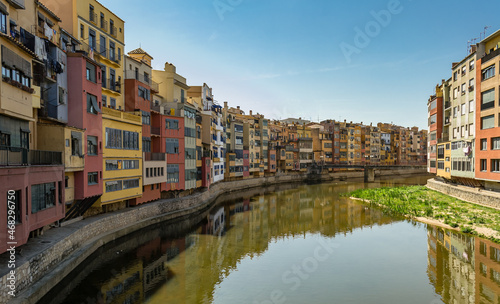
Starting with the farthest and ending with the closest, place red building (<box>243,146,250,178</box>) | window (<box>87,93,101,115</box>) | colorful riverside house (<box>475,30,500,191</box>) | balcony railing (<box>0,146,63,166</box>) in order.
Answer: red building (<box>243,146,250,178</box>) < colorful riverside house (<box>475,30,500,191</box>) < window (<box>87,93,101,115</box>) < balcony railing (<box>0,146,63,166</box>)

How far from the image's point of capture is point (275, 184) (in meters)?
83.9

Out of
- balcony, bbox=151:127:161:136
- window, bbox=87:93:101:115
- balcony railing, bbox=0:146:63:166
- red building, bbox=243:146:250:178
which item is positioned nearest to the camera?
balcony railing, bbox=0:146:63:166

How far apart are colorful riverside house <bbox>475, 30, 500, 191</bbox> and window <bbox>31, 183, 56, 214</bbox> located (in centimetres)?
4199

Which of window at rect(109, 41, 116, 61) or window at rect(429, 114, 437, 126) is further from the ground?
window at rect(109, 41, 116, 61)

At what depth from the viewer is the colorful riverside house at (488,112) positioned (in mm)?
36531

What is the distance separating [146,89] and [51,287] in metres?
25.0

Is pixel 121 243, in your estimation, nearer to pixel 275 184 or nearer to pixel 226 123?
pixel 226 123

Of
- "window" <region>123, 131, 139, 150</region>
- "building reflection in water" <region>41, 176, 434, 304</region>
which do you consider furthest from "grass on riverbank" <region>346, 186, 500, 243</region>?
"window" <region>123, 131, 139, 150</region>

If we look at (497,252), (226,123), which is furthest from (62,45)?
(226,123)

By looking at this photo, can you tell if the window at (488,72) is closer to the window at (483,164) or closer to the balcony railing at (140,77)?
the window at (483,164)

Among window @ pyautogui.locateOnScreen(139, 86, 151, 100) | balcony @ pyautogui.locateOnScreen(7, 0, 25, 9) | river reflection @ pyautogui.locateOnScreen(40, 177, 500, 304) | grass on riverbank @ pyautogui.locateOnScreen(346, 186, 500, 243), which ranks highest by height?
balcony @ pyautogui.locateOnScreen(7, 0, 25, 9)

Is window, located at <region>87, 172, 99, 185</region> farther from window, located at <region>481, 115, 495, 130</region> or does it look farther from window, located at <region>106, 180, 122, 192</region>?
window, located at <region>481, 115, 495, 130</region>

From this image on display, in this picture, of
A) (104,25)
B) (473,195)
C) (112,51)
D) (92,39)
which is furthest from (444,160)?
(92,39)

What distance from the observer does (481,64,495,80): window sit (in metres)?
37.5
